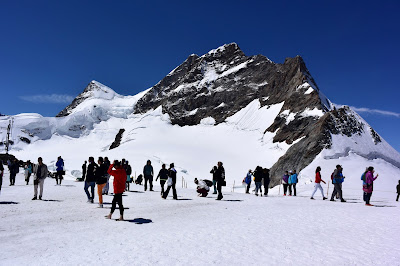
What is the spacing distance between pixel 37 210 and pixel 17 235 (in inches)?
164

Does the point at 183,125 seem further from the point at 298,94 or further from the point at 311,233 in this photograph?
the point at 311,233

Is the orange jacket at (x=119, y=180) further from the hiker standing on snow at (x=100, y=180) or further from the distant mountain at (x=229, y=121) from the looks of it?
the distant mountain at (x=229, y=121)

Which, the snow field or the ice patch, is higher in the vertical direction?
the ice patch

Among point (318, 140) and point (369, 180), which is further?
point (318, 140)

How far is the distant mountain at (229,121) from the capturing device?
133ft

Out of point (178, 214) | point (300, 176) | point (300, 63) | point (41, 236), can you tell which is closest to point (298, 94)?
point (300, 63)

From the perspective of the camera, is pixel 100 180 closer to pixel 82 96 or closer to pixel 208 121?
pixel 208 121

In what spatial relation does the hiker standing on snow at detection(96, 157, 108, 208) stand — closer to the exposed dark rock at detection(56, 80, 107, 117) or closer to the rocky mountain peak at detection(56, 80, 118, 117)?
the rocky mountain peak at detection(56, 80, 118, 117)

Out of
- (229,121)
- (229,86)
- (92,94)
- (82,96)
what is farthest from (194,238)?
(82,96)

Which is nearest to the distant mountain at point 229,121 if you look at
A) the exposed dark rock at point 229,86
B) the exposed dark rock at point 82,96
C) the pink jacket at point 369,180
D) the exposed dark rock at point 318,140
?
the exposed dark rock at point 318,140

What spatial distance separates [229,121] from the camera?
10119 centimetres

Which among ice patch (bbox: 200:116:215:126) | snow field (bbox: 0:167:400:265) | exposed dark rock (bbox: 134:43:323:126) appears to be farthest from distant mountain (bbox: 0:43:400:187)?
snow field (bbox: 0:167:400:265)

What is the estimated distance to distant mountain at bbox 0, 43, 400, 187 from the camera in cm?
4044

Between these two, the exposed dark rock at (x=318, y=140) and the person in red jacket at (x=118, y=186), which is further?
the exposed dark rock at (x=318, y=140)
